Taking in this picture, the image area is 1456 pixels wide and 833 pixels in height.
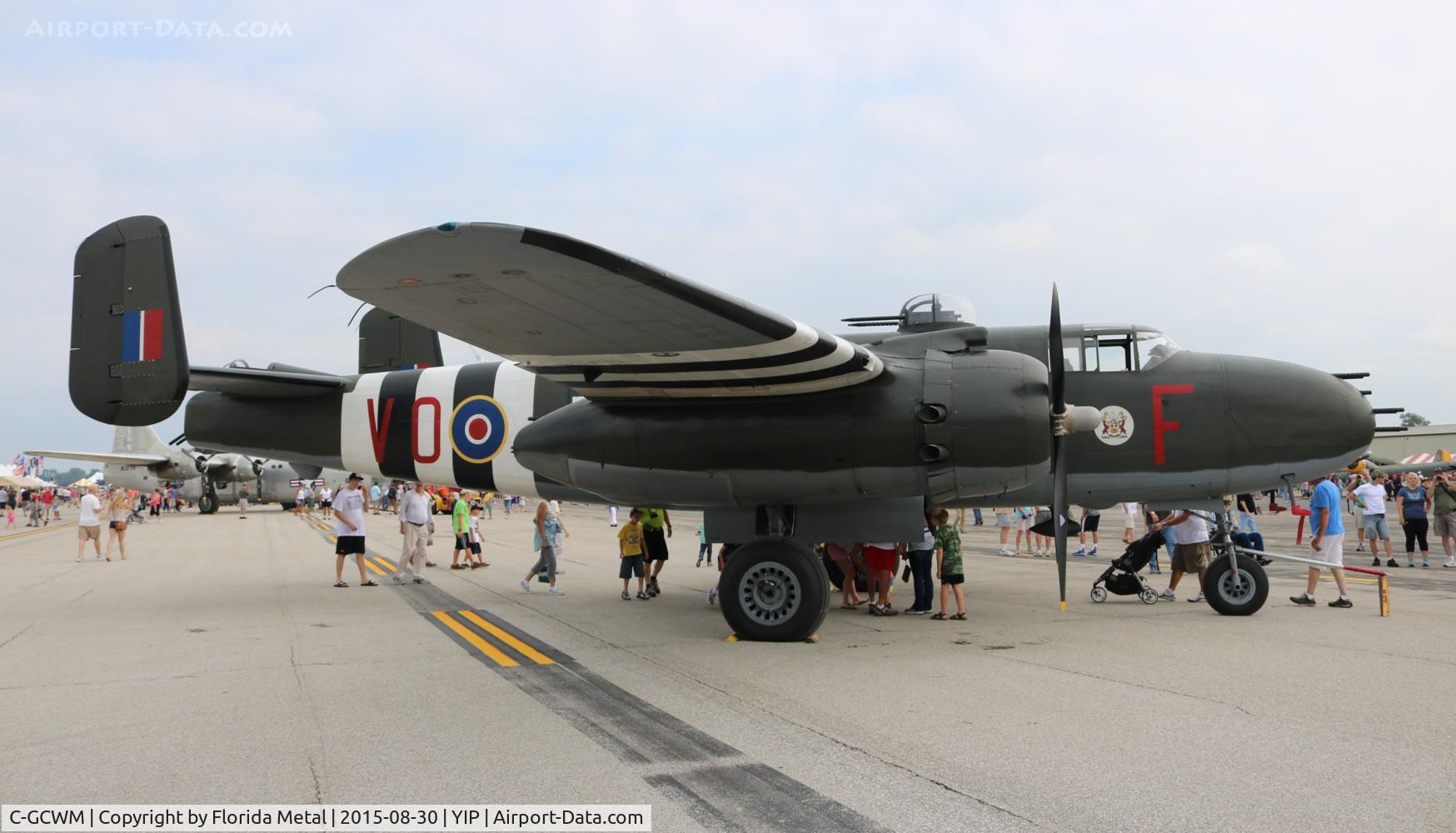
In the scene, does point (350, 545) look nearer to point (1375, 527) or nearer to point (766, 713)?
point (766, 713)

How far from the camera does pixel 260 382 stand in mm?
13000

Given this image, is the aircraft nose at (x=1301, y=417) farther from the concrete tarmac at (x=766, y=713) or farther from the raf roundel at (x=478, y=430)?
the raf roundel at (x=478, y=430)

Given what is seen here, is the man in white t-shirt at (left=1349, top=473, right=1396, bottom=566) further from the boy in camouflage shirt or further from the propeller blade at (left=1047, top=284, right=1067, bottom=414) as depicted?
the propeller blade at (left=1047, top=284, right=1067, bottom=414)

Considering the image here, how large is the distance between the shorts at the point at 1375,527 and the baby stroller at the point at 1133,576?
7910mm

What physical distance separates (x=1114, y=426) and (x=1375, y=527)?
35.1ft

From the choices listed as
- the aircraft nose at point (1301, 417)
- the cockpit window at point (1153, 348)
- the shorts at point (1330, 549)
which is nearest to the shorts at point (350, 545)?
the cockpit window at point (1153, 348)

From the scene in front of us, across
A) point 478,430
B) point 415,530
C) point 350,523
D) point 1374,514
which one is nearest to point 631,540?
point 478,430

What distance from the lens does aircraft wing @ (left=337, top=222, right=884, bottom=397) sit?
6.21 m

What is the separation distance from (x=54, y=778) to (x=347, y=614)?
696 centimetres

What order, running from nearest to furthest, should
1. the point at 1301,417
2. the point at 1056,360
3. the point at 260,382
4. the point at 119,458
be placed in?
the point at 1056,360, the point at 1301,417, the point at 260,382, the point at 119,458

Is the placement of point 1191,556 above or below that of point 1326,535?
below

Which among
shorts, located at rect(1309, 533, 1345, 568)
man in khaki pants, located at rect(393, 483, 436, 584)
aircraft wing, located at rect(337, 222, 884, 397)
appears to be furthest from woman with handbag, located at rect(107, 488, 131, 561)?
shorts, located at rect(1309, 533, 1345, 568)

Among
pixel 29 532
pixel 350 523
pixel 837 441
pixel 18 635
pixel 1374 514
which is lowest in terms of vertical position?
pixel 29 532

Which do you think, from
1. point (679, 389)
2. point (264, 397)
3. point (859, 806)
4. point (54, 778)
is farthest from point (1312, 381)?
point (264, 397)
